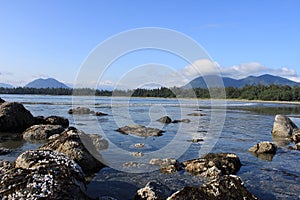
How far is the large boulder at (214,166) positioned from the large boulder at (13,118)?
515 inches

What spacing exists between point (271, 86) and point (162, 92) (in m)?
52.7

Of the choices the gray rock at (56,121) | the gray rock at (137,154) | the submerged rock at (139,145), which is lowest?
the gray rock at (137,154)

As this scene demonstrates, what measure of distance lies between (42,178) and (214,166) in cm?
613

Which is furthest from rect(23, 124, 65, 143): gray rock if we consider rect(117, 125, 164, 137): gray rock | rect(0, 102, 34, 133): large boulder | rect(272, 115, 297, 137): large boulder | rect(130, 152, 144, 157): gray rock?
rect(272, 115, 297, 137): large boulder

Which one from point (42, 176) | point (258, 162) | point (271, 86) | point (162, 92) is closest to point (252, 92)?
point (271, 86)

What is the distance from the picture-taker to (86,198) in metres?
6.69

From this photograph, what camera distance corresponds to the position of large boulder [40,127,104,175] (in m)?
10.1

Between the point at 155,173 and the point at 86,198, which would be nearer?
the point at 86,198

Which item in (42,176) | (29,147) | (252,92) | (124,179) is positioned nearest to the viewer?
(42,176)

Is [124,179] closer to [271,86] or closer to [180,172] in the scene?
[180,172]

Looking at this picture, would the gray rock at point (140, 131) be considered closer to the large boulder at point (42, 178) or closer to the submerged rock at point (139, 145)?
the submerged rock at point (139, 145)

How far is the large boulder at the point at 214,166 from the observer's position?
9.81 meters

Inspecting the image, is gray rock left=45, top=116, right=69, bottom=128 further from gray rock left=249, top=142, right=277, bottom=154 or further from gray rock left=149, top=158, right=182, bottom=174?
gray rock left=249, top=142, right=277, bottom=154

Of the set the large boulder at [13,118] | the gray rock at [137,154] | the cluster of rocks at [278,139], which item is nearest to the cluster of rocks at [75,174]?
the gray rock at [137,154]
